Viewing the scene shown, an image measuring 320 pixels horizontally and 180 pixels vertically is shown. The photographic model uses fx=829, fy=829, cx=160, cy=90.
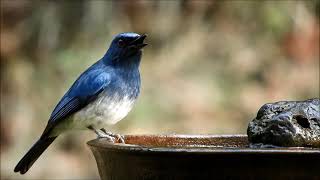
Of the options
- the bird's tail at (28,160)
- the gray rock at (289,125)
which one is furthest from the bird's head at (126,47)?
the gray rock at (289,125)

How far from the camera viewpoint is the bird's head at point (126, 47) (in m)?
3.68

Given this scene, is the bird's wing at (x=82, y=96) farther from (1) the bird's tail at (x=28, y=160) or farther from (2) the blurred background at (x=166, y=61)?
(2) the blurred background at (x=166, y=61)

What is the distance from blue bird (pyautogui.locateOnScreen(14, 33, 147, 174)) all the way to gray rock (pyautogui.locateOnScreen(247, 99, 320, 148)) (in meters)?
1.23

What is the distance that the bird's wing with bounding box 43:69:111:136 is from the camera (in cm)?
373

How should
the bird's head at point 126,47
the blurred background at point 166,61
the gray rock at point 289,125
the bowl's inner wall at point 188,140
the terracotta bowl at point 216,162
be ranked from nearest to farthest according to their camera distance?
the terracotta bowl at point 216,162 < the gray rock at point 289,125 < the bowl's inner wall at point 188,140 < the bird's head at point 126,47 < the blurred background at point 166,61

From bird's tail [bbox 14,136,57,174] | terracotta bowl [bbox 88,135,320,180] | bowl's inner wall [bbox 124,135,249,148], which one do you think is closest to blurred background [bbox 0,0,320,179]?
bird's tail [bbox 14,136,57,174]

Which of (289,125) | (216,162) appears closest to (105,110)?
(289,125)

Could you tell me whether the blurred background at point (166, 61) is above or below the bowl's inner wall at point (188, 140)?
above

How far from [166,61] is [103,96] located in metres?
3.58

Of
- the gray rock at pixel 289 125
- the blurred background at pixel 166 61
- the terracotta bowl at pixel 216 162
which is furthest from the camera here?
the blurred background at pixel 166 61

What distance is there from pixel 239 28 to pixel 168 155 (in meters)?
5.30

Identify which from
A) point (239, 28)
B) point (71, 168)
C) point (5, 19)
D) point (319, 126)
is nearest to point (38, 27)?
point (5, 19)

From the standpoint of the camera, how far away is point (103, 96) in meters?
3.73

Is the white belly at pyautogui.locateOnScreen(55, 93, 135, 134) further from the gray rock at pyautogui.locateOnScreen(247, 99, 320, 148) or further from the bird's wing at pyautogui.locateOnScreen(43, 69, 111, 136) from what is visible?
the gray rock at pyautogui.locateOnScreen(247, 99, 320, 148)
